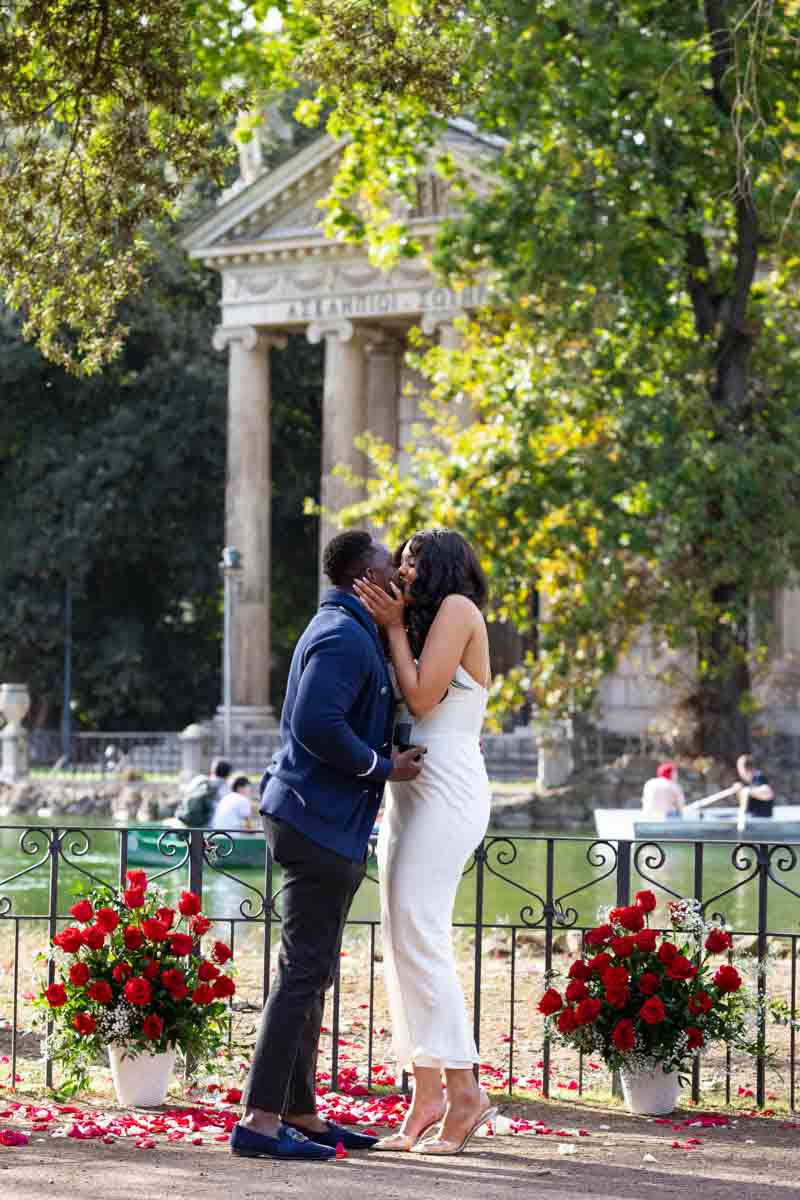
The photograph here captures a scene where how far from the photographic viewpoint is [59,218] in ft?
38.3

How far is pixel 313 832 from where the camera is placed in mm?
6555

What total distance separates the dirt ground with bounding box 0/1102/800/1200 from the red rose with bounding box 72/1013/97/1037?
21.9 inches

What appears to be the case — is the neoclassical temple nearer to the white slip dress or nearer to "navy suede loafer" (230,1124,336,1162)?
the white slip dress

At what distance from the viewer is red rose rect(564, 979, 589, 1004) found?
7668 mm

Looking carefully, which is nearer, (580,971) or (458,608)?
(458,608)

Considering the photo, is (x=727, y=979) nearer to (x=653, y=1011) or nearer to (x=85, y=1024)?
(x=653, y=1011)

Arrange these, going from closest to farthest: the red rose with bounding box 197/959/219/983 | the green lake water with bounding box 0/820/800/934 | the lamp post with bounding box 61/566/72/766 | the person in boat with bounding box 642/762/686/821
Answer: the red rose with bounding box 197/959/219/983 → the green lake water with bounding box 0/820/800/934 → the person in boat with bounding box 642/762/686/821 → the lamp post with bounding box 61/566/72/766

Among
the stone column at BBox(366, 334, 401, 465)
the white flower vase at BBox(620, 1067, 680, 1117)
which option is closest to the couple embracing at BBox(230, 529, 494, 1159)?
the white flower vase at BBox(620, 1067, 680, 1117)

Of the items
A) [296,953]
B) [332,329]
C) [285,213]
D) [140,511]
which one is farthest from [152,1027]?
[140,511]

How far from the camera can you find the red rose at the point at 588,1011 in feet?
25.0

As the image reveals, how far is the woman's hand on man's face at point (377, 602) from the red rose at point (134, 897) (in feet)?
5.57

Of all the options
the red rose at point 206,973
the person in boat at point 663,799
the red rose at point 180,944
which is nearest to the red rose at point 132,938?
the red rose at point 180,944

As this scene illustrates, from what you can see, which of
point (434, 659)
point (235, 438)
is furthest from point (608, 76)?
point (235, 438)

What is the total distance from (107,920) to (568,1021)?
6.00 feet
